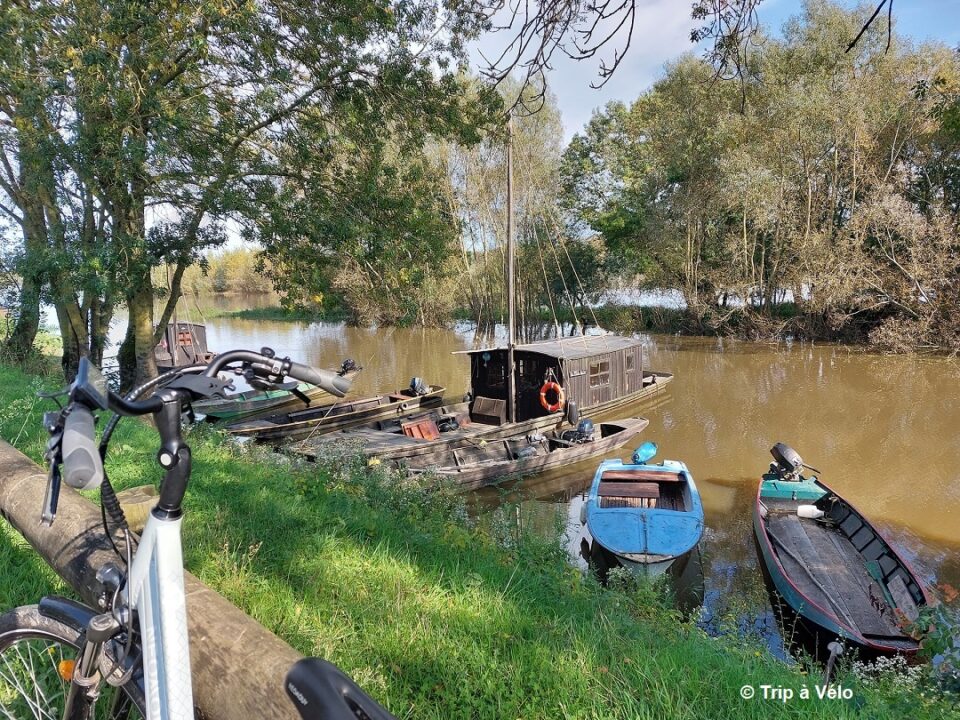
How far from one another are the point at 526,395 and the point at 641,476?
5.83 m

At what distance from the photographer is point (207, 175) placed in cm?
891

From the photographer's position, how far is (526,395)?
14.6 meters

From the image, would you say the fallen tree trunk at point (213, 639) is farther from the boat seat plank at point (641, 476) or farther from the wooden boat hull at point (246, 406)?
the wooden boat hull at point (246, 406)

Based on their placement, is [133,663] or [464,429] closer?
[133,663]

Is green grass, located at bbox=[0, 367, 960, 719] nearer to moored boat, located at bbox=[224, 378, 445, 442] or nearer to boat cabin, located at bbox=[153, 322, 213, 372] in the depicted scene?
moored boat, located at bbox=[224, 378, 445, 442]

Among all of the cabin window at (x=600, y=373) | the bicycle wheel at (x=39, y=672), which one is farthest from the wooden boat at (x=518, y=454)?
the bicycle wheel at (x=39, y=672)

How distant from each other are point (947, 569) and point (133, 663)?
9999 mm

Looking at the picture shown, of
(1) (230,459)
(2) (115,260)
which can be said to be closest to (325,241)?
(2) (115,260)

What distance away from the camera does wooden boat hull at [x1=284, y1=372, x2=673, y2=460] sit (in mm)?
10891

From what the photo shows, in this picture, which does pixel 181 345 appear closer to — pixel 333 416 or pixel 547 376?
pixel 333 416

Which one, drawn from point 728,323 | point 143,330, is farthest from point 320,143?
point 728,323

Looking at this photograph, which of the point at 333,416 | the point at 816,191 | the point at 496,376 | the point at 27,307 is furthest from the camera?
the point at 816,191

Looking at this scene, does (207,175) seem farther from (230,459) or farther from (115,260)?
(230,459)

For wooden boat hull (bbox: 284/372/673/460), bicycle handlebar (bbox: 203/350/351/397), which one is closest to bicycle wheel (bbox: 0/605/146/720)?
bicycle handlebar (bbox: 203/350/351/397)
